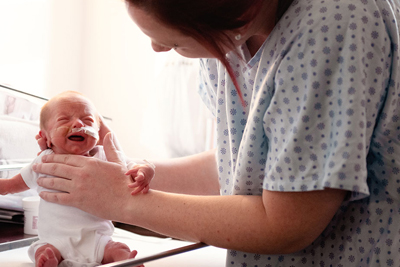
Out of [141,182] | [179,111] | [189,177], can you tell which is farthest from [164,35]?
[179,111]

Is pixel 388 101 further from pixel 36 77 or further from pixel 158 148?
pixel 36 77

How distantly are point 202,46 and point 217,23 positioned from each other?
0.06 m

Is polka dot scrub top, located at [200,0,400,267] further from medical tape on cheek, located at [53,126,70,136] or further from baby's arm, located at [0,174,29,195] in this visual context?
baby's arm, located at [0,174,29,195]

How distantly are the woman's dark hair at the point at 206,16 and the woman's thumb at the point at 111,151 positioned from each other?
370 millimetres


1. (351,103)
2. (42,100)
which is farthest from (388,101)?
(42,100)

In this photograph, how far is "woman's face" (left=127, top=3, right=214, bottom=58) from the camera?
0.79 m

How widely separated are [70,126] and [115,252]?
302 millimetres

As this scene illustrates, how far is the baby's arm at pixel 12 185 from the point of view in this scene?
105 centimetres

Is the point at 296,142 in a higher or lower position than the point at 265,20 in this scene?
lower

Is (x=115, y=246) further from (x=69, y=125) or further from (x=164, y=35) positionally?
(x=164, y=35)

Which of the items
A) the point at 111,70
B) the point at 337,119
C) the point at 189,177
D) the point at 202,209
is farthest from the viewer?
the point at 111,70

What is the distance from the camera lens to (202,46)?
798 mm

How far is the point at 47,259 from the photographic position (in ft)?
2.97

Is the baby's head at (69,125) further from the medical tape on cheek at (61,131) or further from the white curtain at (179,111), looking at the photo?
the white curtain at (179,111)
